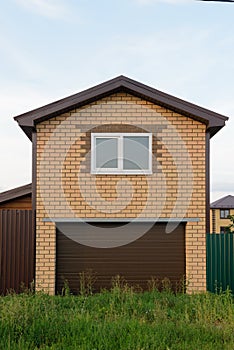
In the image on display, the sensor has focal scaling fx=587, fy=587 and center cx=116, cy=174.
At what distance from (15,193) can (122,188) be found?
15.5ft

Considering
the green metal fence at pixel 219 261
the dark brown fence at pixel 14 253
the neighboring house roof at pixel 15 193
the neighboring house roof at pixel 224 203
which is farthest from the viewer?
the neighboring house roof at pixel 224 203

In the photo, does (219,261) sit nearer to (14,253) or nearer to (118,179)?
(118,179)

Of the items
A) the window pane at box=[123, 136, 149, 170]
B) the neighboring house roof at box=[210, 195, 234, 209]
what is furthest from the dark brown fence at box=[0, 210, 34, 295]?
the neighboring house roof at box=[210, 195, 234, 209]

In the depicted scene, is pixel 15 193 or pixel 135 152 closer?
pixel 135 152

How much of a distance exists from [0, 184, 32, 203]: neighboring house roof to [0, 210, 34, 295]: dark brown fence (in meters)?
3.72

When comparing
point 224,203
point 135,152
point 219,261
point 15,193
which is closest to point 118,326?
point 219,261

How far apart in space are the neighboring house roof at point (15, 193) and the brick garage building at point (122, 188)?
3587 millimetres

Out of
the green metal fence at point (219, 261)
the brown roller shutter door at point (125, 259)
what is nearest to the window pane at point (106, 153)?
the brown roller shutter door at point (125, 259)

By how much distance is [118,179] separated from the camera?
14125 mm

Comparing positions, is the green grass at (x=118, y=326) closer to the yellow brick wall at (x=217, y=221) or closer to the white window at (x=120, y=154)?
the white window at (x=120, y=154)

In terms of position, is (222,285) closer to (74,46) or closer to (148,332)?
→ (148,332)

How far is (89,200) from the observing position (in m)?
14.1

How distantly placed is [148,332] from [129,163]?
20.6 feet

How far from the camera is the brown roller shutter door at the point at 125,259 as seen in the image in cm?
1416
